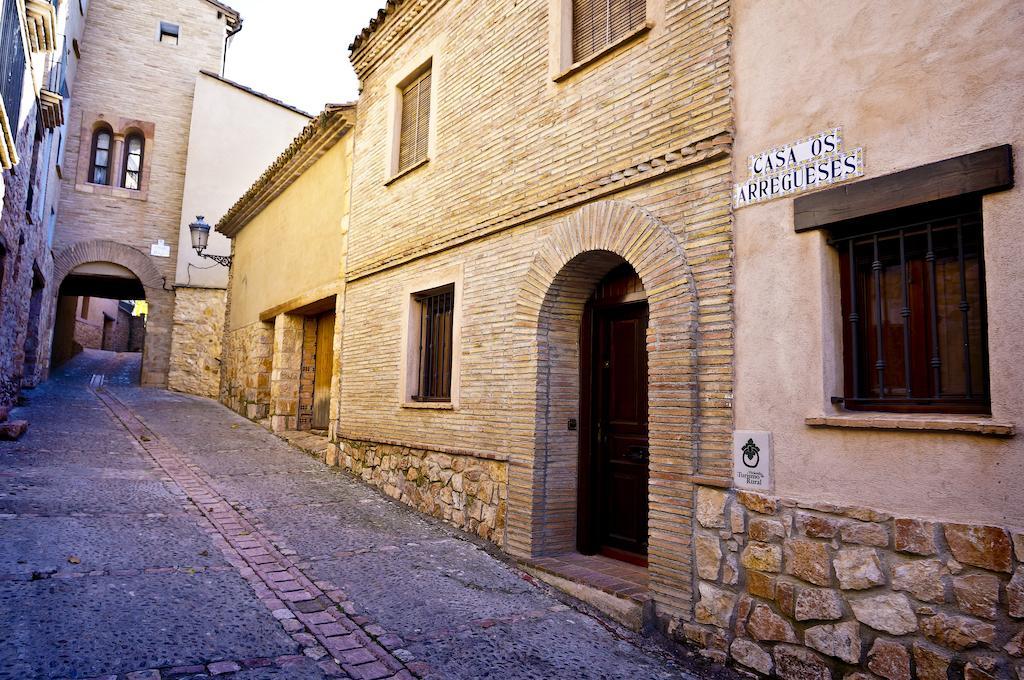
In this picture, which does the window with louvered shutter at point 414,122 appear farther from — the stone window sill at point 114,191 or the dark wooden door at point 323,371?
the stone window sill at point 114,191

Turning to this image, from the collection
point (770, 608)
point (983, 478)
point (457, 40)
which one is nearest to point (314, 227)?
point (457, 40)

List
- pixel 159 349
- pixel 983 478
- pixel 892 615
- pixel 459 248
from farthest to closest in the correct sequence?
pixel 159 349, pixel 459 248, pixel 892 615, pixel 983 478

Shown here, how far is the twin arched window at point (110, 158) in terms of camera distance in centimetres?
1806

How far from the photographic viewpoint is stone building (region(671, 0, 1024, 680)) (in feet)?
10.0

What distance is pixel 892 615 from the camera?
128 inches

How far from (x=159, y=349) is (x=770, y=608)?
17178 mm

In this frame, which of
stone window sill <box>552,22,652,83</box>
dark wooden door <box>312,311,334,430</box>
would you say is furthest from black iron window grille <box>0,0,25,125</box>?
stone window sill <box>552,22,652,83</box>

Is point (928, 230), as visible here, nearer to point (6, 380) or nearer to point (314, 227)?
point (314, 227)

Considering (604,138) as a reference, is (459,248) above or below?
Result: below

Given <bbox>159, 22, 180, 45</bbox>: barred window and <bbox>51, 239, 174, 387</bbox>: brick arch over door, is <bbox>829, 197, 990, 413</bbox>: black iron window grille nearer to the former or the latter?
<bbox>51, 239, 174, 387</bbox>: brick arch over door

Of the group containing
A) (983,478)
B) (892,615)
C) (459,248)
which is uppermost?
(459,248)

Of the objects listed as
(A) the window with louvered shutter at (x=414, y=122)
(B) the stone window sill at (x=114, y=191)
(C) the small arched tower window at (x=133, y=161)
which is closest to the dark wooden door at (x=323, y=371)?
(A) the window with louvered shutter at (x=414, y=122)

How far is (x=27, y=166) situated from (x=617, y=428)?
31.1ft

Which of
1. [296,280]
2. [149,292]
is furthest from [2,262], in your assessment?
[149,292]
